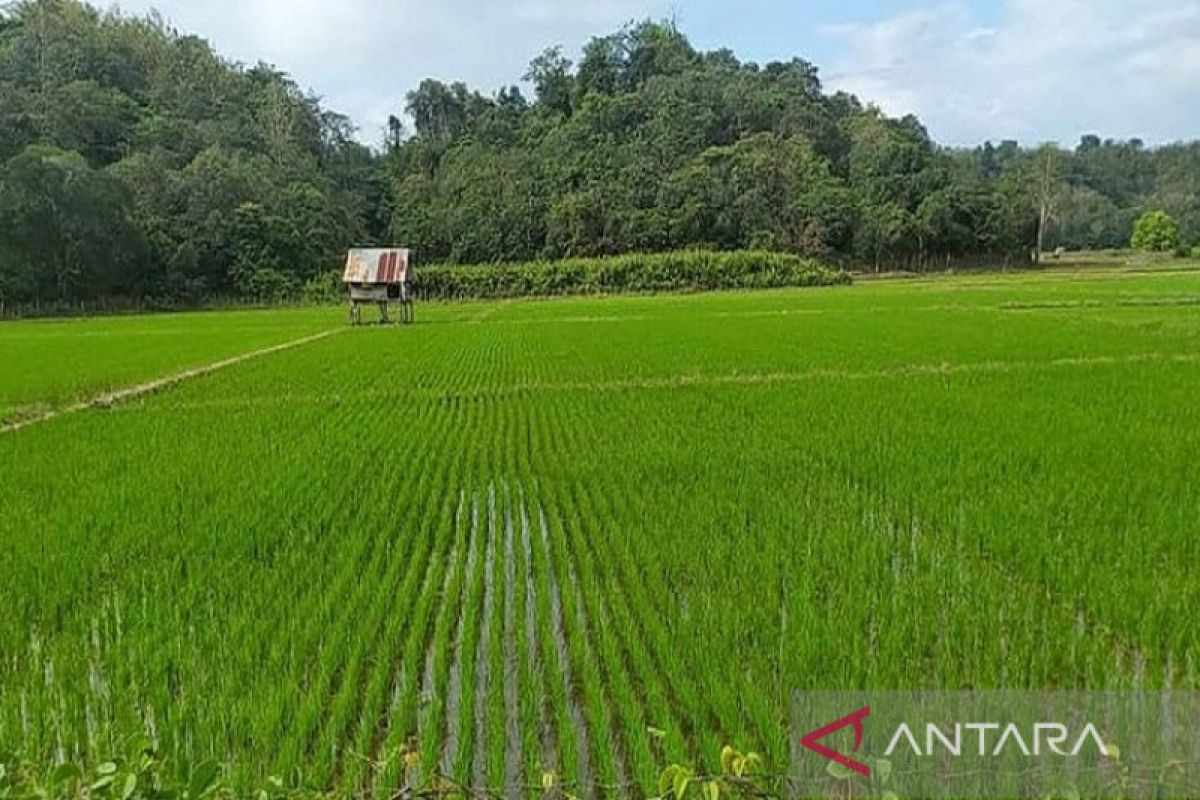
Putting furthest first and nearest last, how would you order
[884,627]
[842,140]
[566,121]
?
1. [566,121]
2. [842,140]
3. [884,627]

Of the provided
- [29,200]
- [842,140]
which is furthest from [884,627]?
[842,140]

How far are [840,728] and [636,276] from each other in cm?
4492

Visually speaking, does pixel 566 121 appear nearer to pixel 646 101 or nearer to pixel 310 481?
pixel 646 101

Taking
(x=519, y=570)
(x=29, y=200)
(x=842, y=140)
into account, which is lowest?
(x=519, y=570)

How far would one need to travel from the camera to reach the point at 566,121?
6625 cm

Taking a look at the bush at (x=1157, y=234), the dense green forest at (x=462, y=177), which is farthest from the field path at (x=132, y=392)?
the bush at (x=1157, y=234)

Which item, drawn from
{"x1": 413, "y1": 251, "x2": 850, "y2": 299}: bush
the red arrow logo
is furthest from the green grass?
{"x1": 413, "y1": 251, "x2": 850, "y2": 299}: bush

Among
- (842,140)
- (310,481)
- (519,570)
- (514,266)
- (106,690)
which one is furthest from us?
(842,140)

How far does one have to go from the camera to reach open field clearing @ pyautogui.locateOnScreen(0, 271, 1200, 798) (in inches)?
114

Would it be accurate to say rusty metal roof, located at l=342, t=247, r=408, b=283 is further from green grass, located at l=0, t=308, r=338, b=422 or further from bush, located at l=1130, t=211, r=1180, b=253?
bush, located at l=1130, t=211, r=1180, b=253

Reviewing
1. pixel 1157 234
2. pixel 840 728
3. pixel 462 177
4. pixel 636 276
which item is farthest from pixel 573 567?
pixel 1157 234

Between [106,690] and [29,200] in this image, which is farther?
[29,200]

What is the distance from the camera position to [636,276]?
154 ft

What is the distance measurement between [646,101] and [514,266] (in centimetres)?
2106
